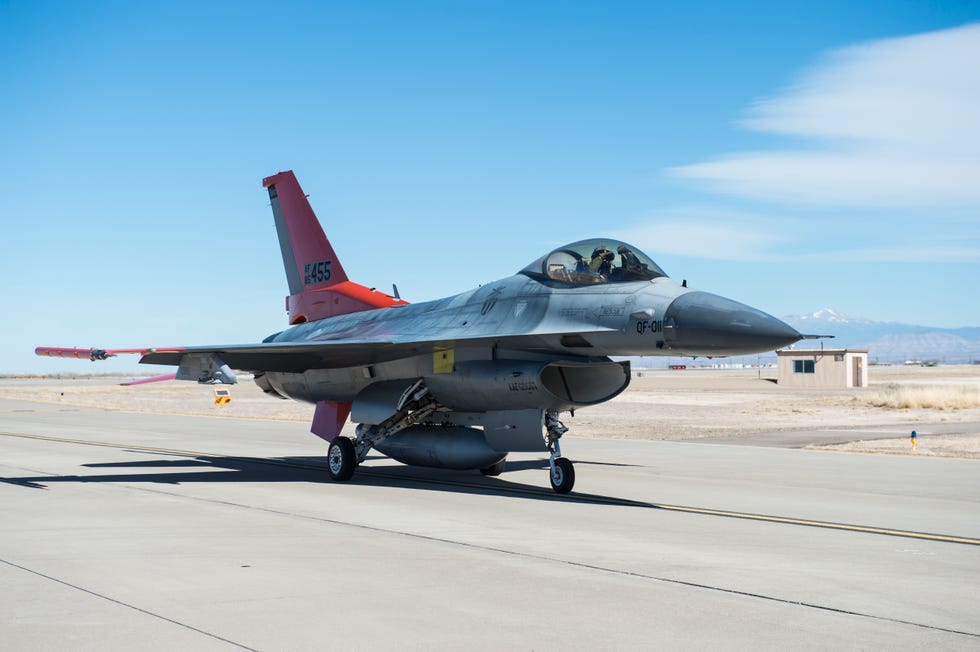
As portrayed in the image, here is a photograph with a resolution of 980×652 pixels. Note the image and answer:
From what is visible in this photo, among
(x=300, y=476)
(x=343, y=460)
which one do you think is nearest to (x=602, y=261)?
(x=343, y=460)

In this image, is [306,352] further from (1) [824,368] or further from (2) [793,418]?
(1) [824,368]

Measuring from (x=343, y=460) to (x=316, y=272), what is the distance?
5.85m

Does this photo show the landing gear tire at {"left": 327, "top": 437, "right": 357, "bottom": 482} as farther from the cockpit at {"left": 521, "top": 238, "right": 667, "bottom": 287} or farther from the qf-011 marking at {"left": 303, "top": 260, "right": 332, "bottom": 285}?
the qf-011 marking at {"left": 303, "top": 260, "right": 332, "bottom": 285}

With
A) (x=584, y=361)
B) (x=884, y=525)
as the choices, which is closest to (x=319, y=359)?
(x=584, y=361)

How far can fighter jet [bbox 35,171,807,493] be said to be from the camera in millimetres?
11672

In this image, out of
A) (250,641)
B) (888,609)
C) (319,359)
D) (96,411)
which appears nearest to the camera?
(250,641)

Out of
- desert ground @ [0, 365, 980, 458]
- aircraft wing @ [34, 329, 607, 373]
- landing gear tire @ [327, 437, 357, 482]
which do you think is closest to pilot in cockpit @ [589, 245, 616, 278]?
aircraft wing @ [34, 329, 607, 373]

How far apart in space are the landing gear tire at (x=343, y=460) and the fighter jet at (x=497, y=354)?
0.08 ft

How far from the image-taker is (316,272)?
64.0 feet

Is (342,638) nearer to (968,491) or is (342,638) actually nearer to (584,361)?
(584,361)

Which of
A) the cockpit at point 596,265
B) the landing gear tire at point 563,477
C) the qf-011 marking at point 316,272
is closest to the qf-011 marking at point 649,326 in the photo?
the cockpit at point 596,265

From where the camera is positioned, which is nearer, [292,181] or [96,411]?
[292,181]

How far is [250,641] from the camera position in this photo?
5.36 m

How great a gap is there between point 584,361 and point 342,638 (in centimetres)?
792
